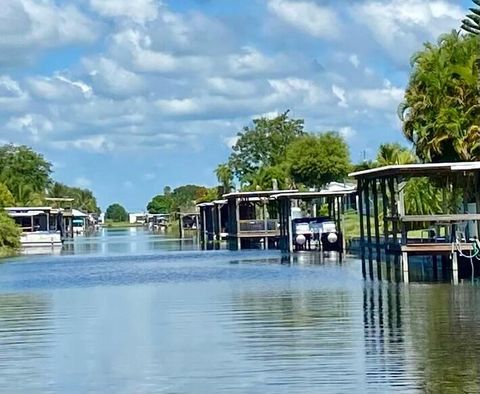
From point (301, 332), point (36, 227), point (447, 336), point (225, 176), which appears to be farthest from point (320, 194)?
point (225, 176)

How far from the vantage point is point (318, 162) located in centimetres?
10031

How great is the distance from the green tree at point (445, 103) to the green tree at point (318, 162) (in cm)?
4745

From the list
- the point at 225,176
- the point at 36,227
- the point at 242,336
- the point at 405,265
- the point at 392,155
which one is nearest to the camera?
the point at 242,336

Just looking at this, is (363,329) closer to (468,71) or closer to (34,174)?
(468,71)

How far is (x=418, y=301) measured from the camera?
31.9m

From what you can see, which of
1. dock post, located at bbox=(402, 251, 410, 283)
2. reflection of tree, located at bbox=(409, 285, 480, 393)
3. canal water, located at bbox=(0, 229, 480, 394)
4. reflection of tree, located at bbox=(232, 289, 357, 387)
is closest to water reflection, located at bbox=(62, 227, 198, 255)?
canal water, located at bbox=(0, 229, 480, 394)

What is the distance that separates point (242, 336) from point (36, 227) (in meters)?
88.9

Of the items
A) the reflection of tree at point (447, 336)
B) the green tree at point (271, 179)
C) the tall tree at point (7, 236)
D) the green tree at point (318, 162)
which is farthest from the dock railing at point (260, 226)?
the reflection of tree at point (447, 336)

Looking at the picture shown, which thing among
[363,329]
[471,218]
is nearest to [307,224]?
[471,218]

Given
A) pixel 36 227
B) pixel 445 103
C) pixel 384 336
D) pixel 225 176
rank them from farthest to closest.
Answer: pixel 225 176
pixel 36 227
pixel 445 103
pixel 384 336

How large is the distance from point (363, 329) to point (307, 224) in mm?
45862

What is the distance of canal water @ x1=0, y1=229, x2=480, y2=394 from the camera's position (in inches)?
737

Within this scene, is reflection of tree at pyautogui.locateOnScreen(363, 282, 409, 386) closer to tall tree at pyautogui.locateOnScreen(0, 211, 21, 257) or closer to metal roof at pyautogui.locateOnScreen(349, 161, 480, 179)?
metal roof at pyautogui.locateOnScreen(349, 161, 480, 179)

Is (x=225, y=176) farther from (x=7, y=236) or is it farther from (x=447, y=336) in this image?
(x=447, y=336)
